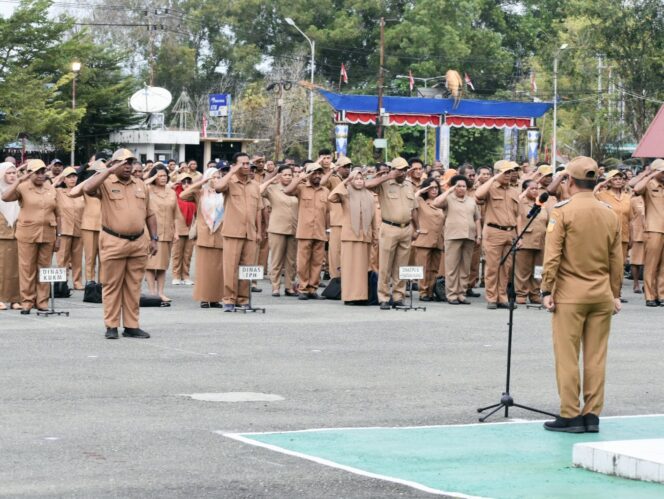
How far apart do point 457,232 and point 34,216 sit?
6930mm

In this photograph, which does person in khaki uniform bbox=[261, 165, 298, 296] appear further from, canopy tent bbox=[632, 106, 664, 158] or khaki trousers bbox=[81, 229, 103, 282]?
canopy tent bbox=[632, 106, 664, 158]

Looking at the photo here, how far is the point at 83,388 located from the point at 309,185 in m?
11.4

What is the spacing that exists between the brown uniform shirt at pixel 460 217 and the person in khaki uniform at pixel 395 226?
1150 mm

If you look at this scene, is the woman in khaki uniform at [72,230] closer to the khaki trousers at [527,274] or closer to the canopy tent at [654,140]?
the khaki trousers at [527,274]

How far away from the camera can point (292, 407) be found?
1198cm

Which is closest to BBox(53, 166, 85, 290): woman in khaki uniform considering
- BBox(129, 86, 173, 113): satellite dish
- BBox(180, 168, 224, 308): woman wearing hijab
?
BBox(180, 168, 224, 308): woman wearing hijab

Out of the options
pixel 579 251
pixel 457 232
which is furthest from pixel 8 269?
pixel 579 251

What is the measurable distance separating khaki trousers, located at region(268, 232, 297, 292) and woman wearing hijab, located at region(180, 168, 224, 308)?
2.98 meters

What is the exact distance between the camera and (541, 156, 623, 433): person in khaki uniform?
11.0 m

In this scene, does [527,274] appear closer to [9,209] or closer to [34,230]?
[34,230]

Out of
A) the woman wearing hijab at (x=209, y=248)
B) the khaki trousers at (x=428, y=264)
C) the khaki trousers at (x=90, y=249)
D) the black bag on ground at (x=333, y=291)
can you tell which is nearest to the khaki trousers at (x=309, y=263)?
the black bag on ground at (x=333, y=291)

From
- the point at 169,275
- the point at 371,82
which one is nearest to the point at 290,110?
the point at 371,82

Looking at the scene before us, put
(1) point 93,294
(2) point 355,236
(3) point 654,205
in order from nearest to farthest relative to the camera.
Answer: (1) point 93,294, (2) point 355,236, (3) point 654,205

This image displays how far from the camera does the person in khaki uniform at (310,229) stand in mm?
23359
